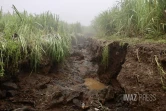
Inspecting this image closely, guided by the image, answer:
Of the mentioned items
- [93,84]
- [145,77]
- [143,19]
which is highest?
[143,19]

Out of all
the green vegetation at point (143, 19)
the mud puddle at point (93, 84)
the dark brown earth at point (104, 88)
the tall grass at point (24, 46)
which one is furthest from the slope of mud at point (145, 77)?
the tall grass at point (24, 46)

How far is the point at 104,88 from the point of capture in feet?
10.3

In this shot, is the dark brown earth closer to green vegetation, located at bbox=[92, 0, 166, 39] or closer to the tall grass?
the tall grass

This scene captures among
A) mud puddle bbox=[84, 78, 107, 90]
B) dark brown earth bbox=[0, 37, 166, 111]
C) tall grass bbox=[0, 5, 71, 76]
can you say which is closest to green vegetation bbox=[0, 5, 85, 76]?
tall grass bbox=[0, 5, 71, 76]

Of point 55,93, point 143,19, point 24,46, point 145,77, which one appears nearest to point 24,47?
point 24,46

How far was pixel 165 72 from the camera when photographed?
2205 mm

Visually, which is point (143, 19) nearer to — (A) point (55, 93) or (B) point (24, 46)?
(A) point (55, 93)

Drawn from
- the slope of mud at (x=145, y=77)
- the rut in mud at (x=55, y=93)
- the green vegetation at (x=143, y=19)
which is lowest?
the rut in mud at (x=55, y=93)

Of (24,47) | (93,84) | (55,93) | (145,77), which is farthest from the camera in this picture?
(93,84)

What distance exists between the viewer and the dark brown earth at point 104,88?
2.32 m

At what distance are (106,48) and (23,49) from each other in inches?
61.8

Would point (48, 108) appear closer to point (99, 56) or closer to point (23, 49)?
point (23, 49)

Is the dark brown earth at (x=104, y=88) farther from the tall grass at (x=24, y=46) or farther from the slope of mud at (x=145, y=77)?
the tall grass at (x=24, y=46)

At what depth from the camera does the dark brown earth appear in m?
2.32
